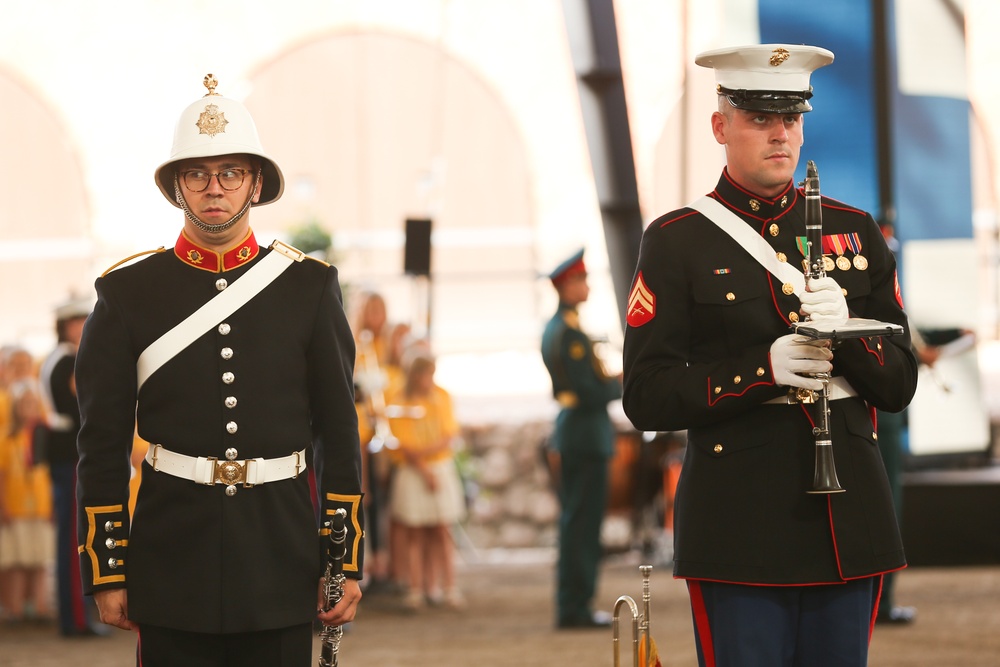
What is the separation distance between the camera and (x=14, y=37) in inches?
489

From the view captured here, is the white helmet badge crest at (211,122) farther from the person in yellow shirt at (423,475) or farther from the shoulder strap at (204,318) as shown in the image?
the person in yellow shirt at (423,475)

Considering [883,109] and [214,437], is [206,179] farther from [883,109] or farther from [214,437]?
[883,109]

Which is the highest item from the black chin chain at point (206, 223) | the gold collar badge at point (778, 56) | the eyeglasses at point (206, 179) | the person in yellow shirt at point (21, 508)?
A: the gold collar badge at point (778, 56)

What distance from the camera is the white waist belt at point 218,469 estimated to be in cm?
254

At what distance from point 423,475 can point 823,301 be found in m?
5.31

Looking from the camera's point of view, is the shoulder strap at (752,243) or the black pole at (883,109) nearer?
the shoulder strap at (752,243)

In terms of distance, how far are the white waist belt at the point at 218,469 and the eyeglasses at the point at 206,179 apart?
18.7 inches

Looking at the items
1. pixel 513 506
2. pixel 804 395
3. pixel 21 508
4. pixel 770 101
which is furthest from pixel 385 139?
pixel 804 395

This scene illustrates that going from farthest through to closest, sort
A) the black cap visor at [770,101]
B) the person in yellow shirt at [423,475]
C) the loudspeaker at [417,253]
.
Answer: the loudspeaker at [417,253] → the person in yellow shirt at [423,475] → the black cap visor at [770,101]

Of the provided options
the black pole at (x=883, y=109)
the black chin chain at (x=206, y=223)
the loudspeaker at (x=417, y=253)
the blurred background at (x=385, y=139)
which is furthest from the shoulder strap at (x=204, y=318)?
the blurred background at (x=385, y=139)

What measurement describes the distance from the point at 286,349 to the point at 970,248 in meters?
5.97

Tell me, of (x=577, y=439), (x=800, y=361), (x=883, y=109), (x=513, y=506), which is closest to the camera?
(x=800, y=361)

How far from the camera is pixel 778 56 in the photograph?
8.14 feet

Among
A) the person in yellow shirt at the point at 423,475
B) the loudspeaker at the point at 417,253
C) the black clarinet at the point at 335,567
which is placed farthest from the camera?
the loudspeaker at the point at 417,253
